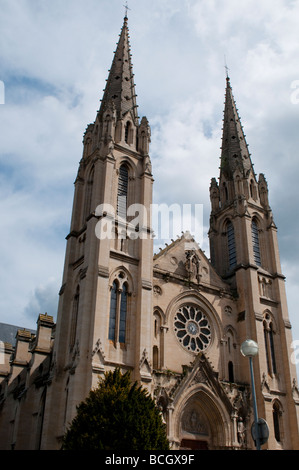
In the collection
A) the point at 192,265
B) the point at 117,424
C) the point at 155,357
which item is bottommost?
the point at 117,424

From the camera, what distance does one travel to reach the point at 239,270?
112 feet

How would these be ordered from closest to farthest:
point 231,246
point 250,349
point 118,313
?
point 250,349
point 118,313
point 231,246

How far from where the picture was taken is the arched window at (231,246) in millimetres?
36188

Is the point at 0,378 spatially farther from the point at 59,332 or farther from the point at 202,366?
the point at 202,366

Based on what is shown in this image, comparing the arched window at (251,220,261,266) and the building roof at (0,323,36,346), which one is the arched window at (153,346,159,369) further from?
the building roof at (0,323,36,346)

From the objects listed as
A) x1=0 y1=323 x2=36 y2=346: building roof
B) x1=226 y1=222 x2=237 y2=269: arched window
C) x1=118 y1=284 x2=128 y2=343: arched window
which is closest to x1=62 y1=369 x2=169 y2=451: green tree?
x1=118 y1=284 x2=128 y2=343: arched window

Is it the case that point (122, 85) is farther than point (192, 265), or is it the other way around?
point (122, 85)

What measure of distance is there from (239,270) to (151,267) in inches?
322

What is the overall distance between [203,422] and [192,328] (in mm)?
5792

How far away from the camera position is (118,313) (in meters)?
27.0

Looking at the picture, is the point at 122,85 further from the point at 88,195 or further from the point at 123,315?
Answer: the point at 123,315

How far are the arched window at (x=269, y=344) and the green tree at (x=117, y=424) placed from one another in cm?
1441

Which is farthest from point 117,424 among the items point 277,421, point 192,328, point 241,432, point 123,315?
point 277,421
